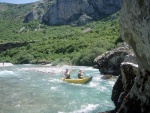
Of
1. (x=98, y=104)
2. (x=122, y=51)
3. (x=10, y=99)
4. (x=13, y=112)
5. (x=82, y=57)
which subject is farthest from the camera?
(x=82, y=57)

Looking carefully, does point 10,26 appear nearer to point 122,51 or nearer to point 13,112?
point 122,51

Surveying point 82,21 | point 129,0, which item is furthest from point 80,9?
point 129,0

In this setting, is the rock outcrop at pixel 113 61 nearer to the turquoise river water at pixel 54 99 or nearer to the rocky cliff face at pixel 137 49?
the turquoise river water at pixel 54 99

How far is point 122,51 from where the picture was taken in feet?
100

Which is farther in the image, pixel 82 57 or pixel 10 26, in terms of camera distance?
pixel 10 26

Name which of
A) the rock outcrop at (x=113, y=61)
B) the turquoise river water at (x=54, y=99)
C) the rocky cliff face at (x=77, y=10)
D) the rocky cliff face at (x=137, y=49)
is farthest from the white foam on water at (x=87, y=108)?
the rocky cliff face at (x=77, y=10)

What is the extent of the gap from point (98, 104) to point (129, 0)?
9.89 m

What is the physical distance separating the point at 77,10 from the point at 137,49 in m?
139

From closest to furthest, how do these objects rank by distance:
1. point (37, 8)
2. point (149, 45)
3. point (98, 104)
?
point (149, 45)
point (98, 104)
point (37, 8)

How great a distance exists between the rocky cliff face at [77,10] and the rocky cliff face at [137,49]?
4911 inches

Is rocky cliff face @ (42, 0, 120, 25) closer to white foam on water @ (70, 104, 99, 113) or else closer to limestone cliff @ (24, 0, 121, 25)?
limestone cliff @ (24, 0, 121, 25)

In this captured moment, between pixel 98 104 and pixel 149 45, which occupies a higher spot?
pixel 149 45

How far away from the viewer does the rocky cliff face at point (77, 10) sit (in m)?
137

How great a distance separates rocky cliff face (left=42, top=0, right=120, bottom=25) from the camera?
137250 mm
